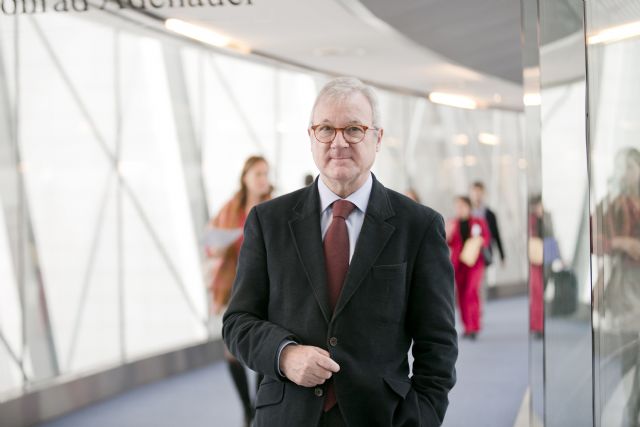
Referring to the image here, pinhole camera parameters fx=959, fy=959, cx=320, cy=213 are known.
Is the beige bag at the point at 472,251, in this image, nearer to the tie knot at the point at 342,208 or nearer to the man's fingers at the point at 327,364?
the tie knot at the point at 342,208

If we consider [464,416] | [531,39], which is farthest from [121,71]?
[531,39]

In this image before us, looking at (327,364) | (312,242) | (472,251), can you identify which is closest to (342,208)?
(312,242)

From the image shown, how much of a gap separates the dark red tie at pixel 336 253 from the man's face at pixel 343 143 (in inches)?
4.1

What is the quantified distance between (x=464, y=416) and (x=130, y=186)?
460cm

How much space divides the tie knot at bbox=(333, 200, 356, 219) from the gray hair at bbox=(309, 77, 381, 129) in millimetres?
239

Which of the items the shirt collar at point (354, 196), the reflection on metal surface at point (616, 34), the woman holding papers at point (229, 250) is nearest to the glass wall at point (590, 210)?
the reflection on metal surface at point (616, 34)

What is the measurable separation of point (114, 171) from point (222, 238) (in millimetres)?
3268

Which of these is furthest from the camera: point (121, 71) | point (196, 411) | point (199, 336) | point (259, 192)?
point (199, 336)

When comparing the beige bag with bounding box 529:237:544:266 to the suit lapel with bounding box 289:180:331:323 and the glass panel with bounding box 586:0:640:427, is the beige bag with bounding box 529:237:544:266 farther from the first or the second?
the suit lapel with bounding box 289:180:331:323

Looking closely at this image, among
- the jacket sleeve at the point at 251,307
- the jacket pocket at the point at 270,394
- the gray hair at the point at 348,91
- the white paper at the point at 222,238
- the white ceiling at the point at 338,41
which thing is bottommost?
the jacket pocket at the point at 270,394

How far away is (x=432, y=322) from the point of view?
2684 millimetres

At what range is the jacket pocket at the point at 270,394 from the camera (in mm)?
2709

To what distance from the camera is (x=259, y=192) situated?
21.8 ft

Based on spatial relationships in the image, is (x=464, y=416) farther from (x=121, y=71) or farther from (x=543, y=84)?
(x=121, y=71)
